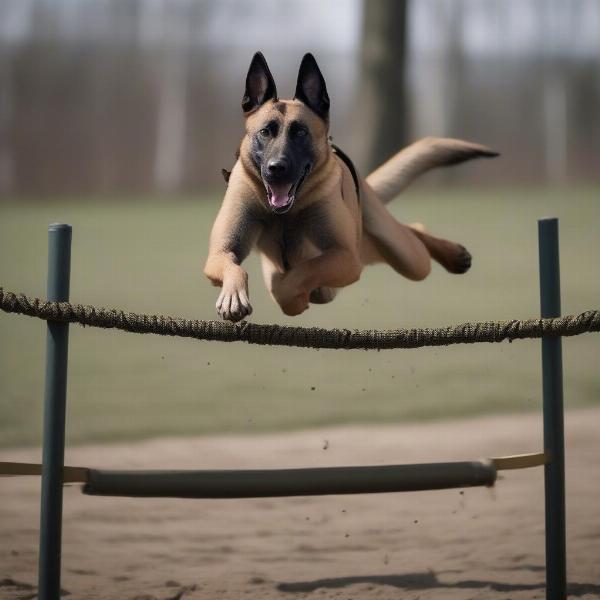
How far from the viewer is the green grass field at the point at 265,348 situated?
7812 millimetres

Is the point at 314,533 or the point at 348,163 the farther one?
the point at 314,533

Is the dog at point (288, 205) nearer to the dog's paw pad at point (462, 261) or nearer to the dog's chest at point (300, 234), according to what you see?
the dog's chest at point (300, 234)

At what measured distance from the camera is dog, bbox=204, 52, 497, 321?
291cm

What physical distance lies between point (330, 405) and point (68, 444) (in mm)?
2314

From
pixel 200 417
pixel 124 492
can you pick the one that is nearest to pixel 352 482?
pixel 124 492

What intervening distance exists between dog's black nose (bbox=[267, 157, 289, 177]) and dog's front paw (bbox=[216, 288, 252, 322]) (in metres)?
0.40

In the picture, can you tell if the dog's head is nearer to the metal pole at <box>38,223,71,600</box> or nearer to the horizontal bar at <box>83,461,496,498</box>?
the metal pole at <box>38,223,71,600</box>

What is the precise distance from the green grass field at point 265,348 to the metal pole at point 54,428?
4322 millimetres

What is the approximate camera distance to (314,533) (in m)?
5.04

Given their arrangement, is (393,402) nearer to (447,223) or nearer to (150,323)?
(447,223)

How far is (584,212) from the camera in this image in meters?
11.1

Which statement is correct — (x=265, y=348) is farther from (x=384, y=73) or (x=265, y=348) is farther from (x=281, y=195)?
(x=281, y=195)

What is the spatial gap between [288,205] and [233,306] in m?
0.38

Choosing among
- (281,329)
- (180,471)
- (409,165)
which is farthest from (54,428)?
(409,165)
